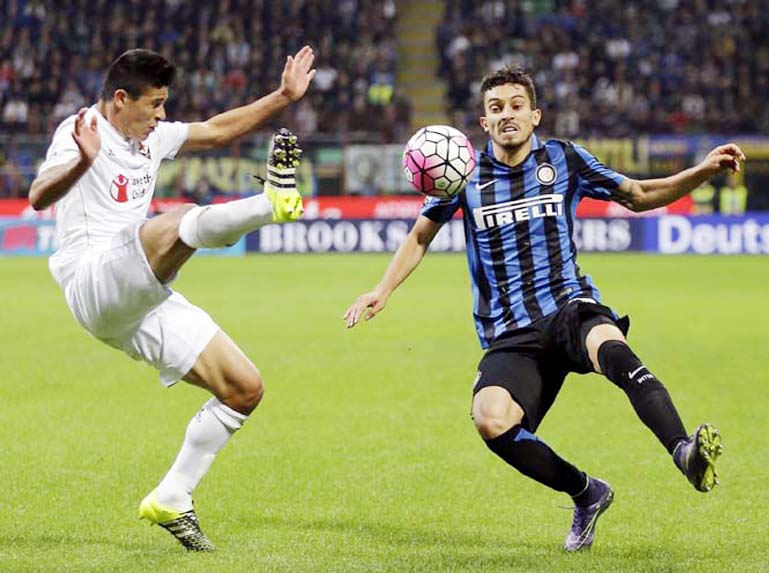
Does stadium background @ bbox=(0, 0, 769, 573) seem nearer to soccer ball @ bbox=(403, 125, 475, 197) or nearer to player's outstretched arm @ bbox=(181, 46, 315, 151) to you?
soccer ball @ bbox=(403, 125, 475, 197)

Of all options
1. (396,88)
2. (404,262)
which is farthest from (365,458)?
(396,88)

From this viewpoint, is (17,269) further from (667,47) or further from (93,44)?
(667,47)

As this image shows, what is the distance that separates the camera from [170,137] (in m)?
6.30

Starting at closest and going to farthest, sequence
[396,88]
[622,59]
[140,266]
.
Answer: [140,266] → [622,59] → [396,88]

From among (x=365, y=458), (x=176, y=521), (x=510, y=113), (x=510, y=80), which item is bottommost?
(x=365, y=458)

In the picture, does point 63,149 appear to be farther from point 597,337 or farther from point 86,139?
point 597,337

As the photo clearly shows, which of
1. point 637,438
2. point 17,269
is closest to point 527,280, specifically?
point 637,438

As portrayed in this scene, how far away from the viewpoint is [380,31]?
33.3 meters

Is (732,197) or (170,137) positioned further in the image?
(732,197)

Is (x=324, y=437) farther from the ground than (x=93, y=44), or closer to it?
closer to it

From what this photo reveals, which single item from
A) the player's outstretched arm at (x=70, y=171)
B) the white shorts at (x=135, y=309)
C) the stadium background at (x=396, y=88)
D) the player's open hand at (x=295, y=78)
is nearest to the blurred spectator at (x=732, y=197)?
the stadium background at (x=396, y=88)

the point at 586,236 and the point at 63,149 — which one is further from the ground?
the point at 63,149

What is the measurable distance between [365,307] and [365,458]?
224 cm

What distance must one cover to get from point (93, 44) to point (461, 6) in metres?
9.16
